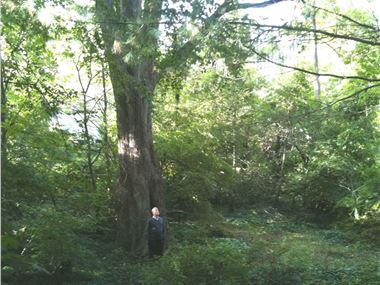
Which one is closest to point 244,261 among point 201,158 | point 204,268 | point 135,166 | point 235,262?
point 235,262

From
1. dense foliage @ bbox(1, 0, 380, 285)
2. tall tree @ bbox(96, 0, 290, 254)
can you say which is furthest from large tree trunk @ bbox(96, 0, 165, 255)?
dense foliage @ bbox(1, 0, 380, 285)

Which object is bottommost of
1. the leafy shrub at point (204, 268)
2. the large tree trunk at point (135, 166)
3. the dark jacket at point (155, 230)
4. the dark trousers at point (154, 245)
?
the leafy shrub at point (204, 268)

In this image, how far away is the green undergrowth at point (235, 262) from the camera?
270 inches

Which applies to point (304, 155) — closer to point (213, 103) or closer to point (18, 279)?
point (213, 103)

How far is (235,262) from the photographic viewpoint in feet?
22.7

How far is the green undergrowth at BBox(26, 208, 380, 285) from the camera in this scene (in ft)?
22.5

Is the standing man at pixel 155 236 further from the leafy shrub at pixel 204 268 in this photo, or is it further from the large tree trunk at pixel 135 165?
the leafy shrub at pixel 204 268

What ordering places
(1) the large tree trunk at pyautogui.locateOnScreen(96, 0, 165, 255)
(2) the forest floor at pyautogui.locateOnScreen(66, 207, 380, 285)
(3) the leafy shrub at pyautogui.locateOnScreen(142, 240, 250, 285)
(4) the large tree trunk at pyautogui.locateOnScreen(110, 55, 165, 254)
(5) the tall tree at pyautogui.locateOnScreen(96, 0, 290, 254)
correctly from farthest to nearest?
(4) the large tree trunk at pyautogui.locateOnScreen(110, 55, 165, 254)
(1) the large tree trunk at pyautogui.locateOnScreen(96, 0, 165, 255)
(5) the tall tree at pyautogui.locateOnScreen(96, 0, 290, 254)
(2) the forest floor at pyautogui.locateOnScreen(66, 207, 380, 285)
(3) the leafy shrub at pyautogui.locateOnScreen(142, 240, 250, 285)

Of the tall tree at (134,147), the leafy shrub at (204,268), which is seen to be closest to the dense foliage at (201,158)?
the leafy shrub at (204,268)

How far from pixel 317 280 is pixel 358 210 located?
30.6ft

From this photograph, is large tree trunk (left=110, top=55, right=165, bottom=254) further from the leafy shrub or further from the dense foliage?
the leafy shrub

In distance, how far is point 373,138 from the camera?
57.0 feet

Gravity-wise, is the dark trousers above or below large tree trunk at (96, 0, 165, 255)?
below

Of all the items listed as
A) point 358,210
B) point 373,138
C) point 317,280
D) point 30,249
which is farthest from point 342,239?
point 30,249
